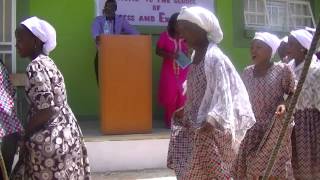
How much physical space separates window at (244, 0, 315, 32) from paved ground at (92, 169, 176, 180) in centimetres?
346

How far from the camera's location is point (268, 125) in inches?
185

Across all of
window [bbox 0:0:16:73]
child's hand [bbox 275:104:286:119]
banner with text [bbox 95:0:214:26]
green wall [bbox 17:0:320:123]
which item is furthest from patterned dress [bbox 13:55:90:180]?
banner with text [bbox 95:0:214:26]

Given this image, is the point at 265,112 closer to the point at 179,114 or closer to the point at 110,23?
the point at 179,114

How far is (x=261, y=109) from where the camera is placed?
4.75 m

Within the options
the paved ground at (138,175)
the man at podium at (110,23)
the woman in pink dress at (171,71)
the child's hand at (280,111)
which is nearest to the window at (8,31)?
the man at podium at (110,23)

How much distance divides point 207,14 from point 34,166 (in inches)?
59.8

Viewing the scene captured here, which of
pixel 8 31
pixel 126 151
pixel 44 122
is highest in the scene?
pixel 8 31

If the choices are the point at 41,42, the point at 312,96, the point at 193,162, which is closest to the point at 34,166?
the point at 41,42

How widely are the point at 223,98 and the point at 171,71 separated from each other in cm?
389

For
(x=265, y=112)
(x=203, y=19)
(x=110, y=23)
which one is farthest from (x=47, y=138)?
(x=110, y=23)

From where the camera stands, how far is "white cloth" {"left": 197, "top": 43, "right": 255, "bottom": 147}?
3521 millimetres

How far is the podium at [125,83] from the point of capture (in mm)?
6465

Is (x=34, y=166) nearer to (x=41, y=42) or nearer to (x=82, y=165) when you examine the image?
(x=82, y=165)

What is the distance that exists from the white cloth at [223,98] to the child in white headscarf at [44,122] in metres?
0.89
